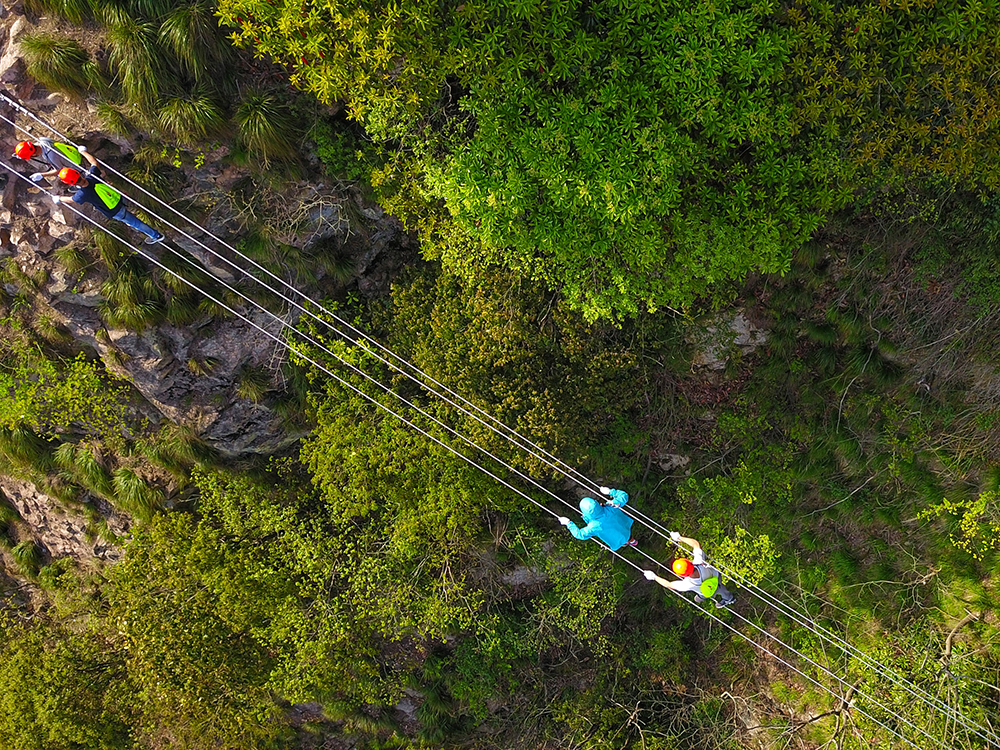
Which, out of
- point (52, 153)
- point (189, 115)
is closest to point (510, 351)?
point (189, 115)

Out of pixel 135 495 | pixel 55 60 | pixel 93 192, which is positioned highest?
pixel 55 60

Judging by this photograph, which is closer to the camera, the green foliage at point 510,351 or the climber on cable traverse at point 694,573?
the climber on cable traverse at point 694,573

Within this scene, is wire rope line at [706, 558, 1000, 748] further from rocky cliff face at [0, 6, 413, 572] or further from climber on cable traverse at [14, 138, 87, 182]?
climber on cable traverse at [14, 138, 87, 182]

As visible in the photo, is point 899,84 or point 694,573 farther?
point 694,573

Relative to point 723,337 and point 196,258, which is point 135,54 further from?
point 723,337

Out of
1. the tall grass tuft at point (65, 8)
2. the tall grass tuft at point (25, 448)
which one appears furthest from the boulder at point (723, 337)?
the tall grass tuft at point (25, 448)

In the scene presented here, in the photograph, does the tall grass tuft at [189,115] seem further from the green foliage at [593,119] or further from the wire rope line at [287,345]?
the wire rope line at [287,345]
